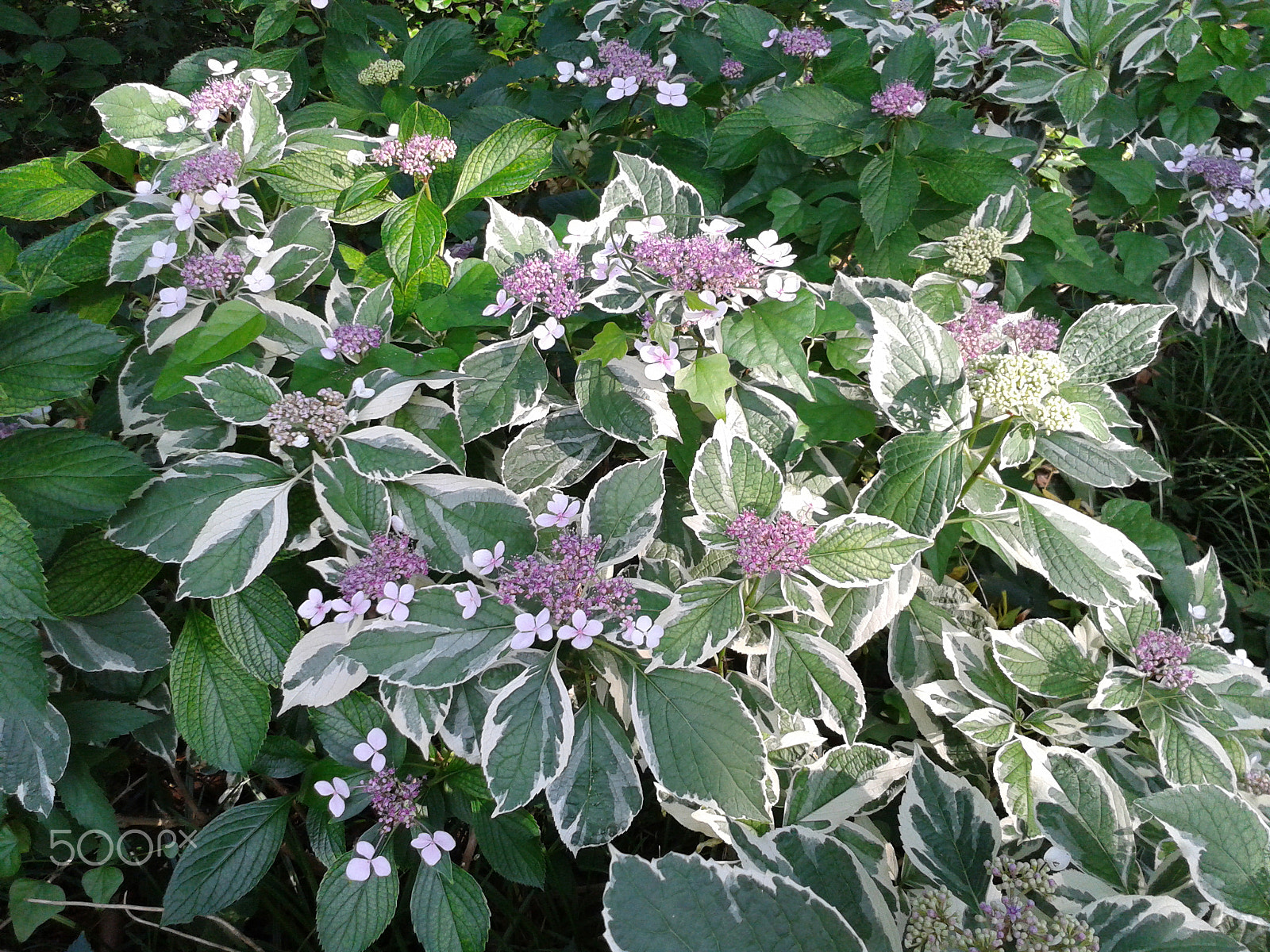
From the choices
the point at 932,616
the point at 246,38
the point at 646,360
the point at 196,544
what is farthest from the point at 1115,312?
the point at 246,38

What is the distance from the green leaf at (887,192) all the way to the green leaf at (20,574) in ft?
4.92

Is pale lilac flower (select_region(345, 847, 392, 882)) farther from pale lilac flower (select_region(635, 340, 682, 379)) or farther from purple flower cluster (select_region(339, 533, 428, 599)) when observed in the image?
pale lilac flower (select_region(635, 340, 682, 379))

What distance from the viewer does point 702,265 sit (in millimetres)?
1240

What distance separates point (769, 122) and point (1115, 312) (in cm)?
78

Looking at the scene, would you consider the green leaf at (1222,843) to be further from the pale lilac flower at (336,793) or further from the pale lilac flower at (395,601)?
the pale lilac flower at (336,793)

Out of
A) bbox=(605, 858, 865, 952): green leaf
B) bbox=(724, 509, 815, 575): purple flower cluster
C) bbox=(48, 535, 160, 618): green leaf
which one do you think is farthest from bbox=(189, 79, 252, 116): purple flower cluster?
bbox=(605, 858, 865, 952): green leaf

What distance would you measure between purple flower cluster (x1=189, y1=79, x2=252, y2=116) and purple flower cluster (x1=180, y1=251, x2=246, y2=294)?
15.9 inches

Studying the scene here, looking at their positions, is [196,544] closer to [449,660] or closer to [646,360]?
[449,660]

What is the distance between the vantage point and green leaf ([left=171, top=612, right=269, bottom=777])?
125 centimetres

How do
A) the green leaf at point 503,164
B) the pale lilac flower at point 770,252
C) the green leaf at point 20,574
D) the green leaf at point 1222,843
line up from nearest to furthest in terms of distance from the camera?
1. the green leaf at point 1222,843
2. the green leaf at point 20,574
3. the pale lilac flower at point 770,252
4. the green leaf at point 503,164

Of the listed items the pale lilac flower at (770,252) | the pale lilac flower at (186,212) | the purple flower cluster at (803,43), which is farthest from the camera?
the purple flower cluster at (803,43)

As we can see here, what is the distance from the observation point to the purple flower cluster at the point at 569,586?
1128mm
